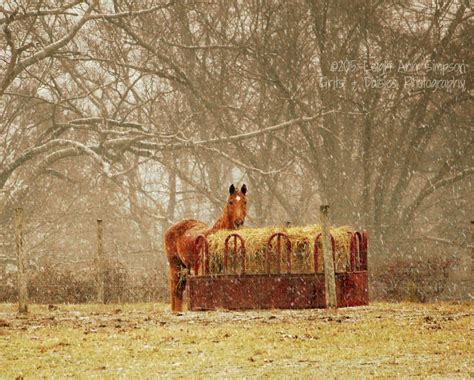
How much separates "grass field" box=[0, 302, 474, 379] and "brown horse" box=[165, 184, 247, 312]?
7.23 ft

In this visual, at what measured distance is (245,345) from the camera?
38.4 feet

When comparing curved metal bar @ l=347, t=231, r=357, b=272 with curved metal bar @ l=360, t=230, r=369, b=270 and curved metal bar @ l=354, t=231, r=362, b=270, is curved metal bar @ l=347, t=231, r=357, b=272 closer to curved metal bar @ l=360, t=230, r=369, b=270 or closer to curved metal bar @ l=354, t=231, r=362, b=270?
curved metal bar @ l=354, t=231, r=362, b=270

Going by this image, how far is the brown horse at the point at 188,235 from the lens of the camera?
18703mm

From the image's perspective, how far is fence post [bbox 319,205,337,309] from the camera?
16.6 meters

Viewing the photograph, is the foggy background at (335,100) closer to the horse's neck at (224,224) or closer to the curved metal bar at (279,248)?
the horse's neck at (224,224)

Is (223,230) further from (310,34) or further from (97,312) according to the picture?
(310,34)

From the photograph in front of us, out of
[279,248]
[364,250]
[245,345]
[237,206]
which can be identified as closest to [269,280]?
[279,248]

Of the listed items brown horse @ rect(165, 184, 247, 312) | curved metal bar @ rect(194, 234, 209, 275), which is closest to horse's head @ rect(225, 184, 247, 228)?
brown horse @ rect(165, 184, 247, 312)

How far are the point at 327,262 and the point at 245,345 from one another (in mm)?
5104

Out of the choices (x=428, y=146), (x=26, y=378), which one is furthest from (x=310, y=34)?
(x=26, y=378)

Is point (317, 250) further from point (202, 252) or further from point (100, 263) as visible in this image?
point (100, 263)

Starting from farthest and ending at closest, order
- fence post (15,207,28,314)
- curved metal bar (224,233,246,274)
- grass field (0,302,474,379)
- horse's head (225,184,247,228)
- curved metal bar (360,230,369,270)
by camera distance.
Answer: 1. curved metal bar (360,230,369,270)
2. horse's head (225,184,247,228)
3. fence post (15,207,28,314)
4. curved metal bar (224,233,246,274)
5. grass field (0,302,474,379)

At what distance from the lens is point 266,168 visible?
35.4 metres

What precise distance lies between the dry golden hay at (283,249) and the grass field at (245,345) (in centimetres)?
122
